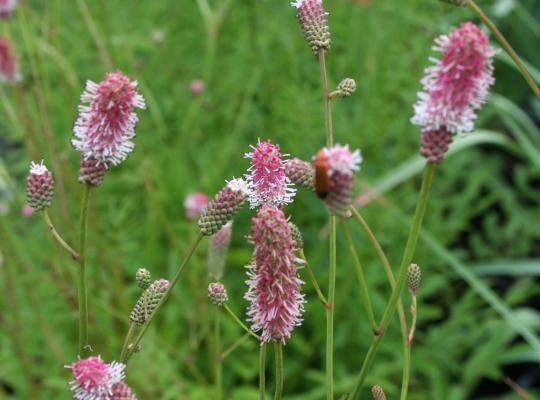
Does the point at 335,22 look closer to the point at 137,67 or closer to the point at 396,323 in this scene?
the point at 137,67

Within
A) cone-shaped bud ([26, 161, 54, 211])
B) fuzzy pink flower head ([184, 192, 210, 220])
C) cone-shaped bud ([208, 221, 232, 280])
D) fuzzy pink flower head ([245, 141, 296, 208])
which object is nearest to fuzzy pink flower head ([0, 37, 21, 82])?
fuzzy pink flower head ([184, 192, 210, 220])

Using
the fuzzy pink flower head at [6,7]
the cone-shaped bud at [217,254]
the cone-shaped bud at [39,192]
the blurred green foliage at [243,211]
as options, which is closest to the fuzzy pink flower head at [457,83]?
the cone-shaped bud at [39,192]

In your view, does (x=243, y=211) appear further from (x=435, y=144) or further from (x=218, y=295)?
(x=435, y=144)

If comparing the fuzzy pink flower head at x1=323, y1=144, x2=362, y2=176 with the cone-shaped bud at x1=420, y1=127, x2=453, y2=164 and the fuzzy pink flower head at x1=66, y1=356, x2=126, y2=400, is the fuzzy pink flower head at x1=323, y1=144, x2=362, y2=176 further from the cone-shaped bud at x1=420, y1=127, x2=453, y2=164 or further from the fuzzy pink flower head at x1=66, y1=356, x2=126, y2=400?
the fuzzy pink flower head at x1=66, y1=356, x2=126, y2=400

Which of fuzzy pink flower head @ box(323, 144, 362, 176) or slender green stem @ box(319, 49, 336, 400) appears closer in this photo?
fuzzy pink flower head @ box(323, 144, 362, 176)

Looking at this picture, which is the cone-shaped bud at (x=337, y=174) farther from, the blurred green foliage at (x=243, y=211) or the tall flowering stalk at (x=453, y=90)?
the blurred green foliage at (x=243, y=211)

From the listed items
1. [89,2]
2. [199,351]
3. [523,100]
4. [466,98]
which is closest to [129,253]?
[199,351]
